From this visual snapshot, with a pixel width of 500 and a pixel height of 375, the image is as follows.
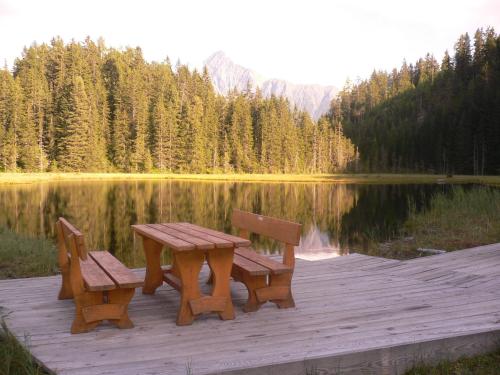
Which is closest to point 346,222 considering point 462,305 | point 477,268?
point 477,268

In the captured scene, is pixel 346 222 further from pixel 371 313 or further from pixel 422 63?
pixel 422 63

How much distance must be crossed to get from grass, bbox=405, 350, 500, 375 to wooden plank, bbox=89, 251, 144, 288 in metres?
2.10

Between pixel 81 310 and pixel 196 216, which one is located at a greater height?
pixel 81 310

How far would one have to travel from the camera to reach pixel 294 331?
3904mm

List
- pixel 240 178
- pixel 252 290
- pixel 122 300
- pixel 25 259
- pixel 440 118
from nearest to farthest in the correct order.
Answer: pixel 122 300
pixel 252 290
pixel 25 259
pixel 240 178
pixel 440 118

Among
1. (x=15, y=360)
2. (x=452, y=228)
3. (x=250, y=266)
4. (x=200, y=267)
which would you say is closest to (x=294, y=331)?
(x=250, y=266)

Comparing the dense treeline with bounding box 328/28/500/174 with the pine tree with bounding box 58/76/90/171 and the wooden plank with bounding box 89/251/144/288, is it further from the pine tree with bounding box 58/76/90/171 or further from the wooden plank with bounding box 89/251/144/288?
the wooden plank with bounding box 89/251/144/288

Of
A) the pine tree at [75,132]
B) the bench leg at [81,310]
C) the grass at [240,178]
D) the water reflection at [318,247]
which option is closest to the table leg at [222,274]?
the bench leg at [81,310]

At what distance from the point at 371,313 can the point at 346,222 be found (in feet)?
45.5

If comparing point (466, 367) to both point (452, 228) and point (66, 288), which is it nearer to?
point (66, 288)

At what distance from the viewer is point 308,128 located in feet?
216

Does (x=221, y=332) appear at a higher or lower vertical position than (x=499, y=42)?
lower

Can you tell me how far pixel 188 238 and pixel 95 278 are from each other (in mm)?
839

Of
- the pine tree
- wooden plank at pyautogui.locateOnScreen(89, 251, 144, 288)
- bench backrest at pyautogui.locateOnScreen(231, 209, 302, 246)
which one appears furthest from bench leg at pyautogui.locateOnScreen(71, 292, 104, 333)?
the pine tree
